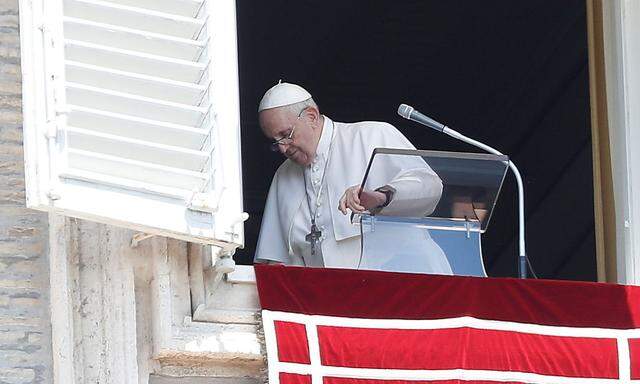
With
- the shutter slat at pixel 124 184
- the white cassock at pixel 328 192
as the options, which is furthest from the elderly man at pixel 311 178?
the shutter slat at pixel 124 184

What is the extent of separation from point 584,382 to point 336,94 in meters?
4.11

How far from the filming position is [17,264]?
20.7 feet

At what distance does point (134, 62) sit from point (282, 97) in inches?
47.4

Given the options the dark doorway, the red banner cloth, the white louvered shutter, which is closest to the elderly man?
the red banner cloth

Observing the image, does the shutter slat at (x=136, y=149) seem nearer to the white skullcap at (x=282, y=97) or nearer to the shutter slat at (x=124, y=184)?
the shutter slat at (x=124, y=184)

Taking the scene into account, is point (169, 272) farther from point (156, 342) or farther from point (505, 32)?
point (505, 32)

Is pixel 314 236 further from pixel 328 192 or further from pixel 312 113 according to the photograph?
pixel 312 113

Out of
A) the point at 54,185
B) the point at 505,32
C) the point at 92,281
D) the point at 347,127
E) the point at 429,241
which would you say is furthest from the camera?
the point at 505,32

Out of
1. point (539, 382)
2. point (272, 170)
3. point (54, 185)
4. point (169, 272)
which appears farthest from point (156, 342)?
point (272, 170)

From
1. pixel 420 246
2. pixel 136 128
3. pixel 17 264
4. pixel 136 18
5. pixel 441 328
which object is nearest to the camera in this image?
pixel 136 128

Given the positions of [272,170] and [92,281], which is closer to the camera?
[92,281]

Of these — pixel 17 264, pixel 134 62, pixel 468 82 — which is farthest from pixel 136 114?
pixel 468 82

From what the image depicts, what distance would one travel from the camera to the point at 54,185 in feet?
19.0

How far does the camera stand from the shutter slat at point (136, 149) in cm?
593
